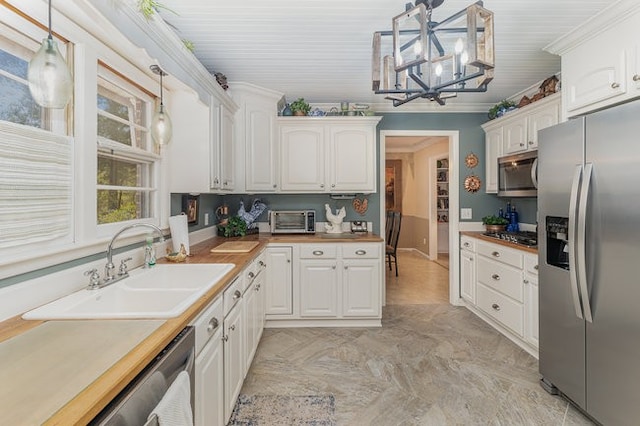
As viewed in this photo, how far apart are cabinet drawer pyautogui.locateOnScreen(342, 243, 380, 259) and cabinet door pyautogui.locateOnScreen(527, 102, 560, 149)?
5.93 feet

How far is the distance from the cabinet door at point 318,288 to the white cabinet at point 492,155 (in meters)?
2.13

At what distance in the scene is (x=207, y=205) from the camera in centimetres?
324

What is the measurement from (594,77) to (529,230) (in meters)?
1.97

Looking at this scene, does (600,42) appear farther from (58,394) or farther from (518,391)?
Result: (58,394)

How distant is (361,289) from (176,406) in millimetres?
Answer: 2463

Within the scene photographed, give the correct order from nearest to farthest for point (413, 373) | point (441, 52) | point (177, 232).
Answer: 1. point (441, 52)
2. point (177, 232)
3. point (413, 373)

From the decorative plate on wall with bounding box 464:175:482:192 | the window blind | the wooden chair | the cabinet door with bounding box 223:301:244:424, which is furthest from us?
the wooden chair

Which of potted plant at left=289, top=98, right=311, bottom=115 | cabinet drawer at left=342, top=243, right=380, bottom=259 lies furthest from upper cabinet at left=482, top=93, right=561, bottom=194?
potted plant at left=289, top=98, right=311, bottom=115

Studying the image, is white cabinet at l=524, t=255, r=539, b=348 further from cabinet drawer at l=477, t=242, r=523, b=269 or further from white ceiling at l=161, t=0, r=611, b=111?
white ceiling at l=161, t=0, r=611, b=111

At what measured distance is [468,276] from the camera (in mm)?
3670

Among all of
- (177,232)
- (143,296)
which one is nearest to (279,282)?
(177,232)

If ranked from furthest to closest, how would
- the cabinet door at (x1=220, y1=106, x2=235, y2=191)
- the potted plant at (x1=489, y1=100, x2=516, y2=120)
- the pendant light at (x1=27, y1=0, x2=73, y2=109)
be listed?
1. the potted plant at (x1=489, y1=100, x2=516, y2=120)
2. the cabinet door at (x1=220, y1=106, x2=235, y2=191)
3. the pendant light at (x1=27, y1=0, x2=73, y2=109)

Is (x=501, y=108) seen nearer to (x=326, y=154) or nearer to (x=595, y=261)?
(x=326, y=154)

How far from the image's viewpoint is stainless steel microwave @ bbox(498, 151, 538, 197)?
2.96 metres
